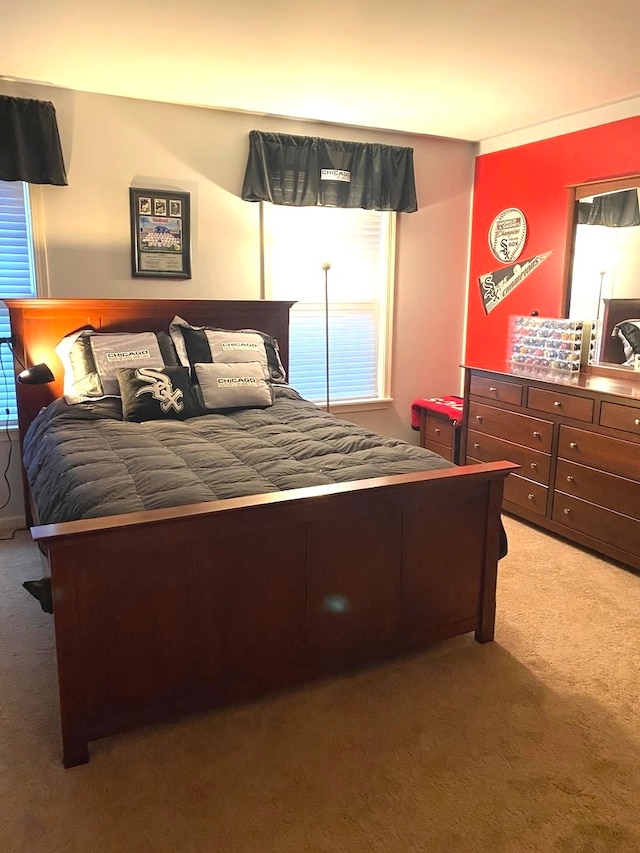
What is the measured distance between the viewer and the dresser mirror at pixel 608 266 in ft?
11.9

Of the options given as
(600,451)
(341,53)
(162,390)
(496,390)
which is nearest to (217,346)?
(162,390)

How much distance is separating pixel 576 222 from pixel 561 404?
127cm

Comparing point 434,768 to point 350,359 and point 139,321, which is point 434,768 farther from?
point 350,359

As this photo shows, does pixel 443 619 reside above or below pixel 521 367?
below

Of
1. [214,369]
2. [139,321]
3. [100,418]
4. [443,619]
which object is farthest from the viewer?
[139,321]

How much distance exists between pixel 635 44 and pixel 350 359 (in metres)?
2.46

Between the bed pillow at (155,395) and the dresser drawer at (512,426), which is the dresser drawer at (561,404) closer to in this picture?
the dresser drawer at (512,426)

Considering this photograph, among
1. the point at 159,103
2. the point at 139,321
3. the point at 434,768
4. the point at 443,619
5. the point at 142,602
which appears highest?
the point at 159,103

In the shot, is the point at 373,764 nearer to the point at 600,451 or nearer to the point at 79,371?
the point at 600,451

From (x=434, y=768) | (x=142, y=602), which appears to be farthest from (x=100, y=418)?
(x=434, y=768)

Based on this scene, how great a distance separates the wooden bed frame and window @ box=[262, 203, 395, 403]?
234 cm

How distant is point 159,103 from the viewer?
372cm

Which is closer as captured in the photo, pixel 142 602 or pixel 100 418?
pixel 142 602

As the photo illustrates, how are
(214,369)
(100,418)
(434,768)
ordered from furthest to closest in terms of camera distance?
(214,369), (100,418), (434,768)
